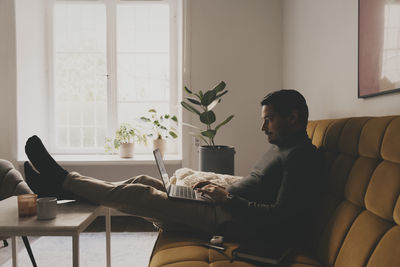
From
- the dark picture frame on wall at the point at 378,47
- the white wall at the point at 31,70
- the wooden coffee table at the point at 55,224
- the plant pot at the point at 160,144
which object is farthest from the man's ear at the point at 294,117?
the white wall at the point at 31,70

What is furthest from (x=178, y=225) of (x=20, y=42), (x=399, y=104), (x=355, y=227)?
(x=20, y=42)

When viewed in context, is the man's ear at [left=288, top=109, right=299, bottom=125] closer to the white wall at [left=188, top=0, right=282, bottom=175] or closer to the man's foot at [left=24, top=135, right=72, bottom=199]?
the man's foot at [left=24, top=135, right=72, bottom=199]

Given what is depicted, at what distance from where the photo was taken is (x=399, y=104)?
1320mm

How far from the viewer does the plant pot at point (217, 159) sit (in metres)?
2.53

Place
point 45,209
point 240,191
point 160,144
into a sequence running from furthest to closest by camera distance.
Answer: point 160,144
point 240,191
point 45,209

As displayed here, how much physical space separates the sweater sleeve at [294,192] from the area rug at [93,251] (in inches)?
47.1

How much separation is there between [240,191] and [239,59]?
187cm

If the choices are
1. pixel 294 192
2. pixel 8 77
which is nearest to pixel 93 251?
pixel 294 192

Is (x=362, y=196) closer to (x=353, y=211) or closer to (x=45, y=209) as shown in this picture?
(x=353, y=211)

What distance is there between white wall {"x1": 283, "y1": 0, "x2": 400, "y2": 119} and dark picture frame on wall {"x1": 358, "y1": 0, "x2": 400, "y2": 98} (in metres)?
0.06

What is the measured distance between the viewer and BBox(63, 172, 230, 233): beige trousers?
1.45 meters

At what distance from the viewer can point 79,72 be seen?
3582mm

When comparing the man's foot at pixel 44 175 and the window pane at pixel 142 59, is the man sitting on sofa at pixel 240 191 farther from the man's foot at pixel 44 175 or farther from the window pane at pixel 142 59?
the window pane at pixel 142 59

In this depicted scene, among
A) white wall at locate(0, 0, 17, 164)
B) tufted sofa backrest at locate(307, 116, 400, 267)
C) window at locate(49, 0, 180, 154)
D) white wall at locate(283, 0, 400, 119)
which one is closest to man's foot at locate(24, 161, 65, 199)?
tufted sofa backrest at locate(307, 116, 400, 267)
